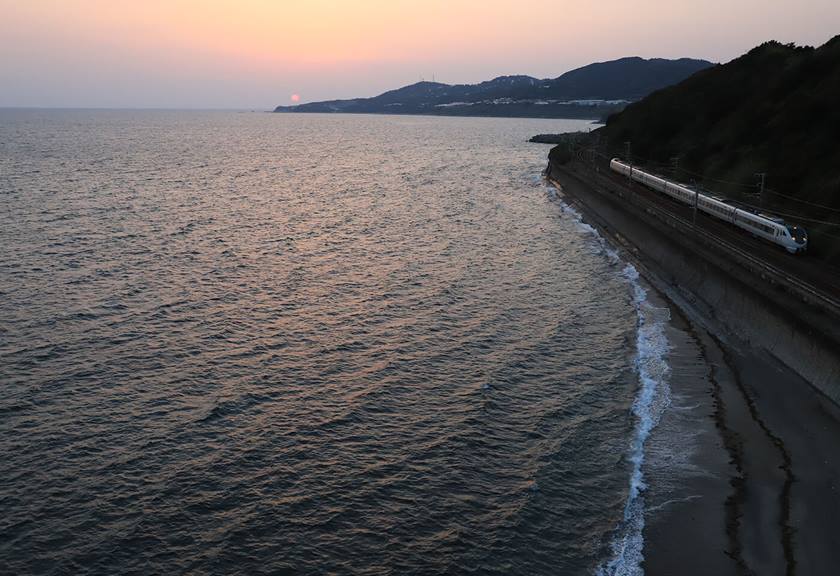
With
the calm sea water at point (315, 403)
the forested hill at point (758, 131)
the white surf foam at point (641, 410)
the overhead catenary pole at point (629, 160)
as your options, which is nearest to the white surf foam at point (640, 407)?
the white surf foam at point (641, 410)

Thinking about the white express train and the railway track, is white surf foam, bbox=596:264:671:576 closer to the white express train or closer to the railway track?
the railway track

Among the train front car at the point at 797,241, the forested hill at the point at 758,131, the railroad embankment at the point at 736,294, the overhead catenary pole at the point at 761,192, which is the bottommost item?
the railroad embankment at the point at 736,294

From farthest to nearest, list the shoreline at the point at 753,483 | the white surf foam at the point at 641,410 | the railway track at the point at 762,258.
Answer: the railway track at the point at 762,258
the white surf foam at the point at 641,410
the shoreline at the point at 753,483

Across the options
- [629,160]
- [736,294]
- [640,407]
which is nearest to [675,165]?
[629,160]

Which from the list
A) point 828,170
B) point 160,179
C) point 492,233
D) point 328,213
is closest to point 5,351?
point 492,233

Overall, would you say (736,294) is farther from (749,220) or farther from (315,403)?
(315,403)

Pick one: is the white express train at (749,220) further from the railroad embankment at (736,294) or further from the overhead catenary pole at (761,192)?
the overhead catenary pole at (761,192)
